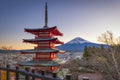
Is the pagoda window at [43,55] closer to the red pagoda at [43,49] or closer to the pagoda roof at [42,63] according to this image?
the red pagoda at [43,49]

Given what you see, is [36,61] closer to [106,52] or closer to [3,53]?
[106,52]

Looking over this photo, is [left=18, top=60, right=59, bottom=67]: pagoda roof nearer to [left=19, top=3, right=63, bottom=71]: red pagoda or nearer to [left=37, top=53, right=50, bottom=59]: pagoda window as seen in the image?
[left=19, top=3, right=63, bottom=71]: red pagoda

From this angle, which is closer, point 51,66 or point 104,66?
point 51,66

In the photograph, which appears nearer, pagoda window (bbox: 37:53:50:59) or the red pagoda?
the red pagoda

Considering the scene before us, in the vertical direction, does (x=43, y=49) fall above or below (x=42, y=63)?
above

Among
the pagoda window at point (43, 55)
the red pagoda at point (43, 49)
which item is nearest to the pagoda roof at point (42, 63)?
the red pagoda at point (43, 49)

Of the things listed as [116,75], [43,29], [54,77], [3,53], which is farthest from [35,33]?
[54,77]

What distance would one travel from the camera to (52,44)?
17984 mm

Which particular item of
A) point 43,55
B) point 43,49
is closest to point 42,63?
point 43,55

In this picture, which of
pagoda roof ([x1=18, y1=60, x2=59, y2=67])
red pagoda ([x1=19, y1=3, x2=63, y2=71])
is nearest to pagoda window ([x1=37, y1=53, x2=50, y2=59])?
red pagoda ([x1=19, y1=3, x2=63, y2=71])

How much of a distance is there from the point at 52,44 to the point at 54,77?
15396 mm

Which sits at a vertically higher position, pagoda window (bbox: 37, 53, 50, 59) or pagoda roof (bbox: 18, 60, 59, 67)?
pagoda window (bbox: 37, 53, 50, 59)

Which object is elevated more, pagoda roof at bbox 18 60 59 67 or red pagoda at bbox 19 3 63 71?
red pagoda at bbox 19 3 63 71

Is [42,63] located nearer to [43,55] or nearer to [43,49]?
[43,55]
